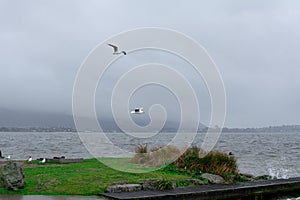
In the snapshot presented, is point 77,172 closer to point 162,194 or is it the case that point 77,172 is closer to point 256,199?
point 162,194

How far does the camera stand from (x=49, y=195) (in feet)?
44.4

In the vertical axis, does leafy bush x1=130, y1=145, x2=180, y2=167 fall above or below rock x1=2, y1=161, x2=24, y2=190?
above

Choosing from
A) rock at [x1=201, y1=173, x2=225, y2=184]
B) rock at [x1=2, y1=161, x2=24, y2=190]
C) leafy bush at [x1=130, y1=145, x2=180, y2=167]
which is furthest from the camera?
leafy bush at [x1=130, y1=145, x2=180, y2=167]

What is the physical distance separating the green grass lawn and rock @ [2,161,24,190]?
0.65ft

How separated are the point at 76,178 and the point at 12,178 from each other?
7.52 feet

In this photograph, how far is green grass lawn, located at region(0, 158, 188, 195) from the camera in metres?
14.1

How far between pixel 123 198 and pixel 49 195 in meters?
2.36

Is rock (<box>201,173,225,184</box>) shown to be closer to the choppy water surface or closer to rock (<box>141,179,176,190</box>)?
rock (<box>141,179,176,190</box>)

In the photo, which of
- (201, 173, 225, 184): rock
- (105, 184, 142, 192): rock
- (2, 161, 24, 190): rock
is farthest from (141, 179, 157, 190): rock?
(2, 161, 24, 190): rock

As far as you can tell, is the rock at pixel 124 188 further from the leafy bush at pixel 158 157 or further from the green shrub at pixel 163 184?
the leafy bush at pixel 158 157

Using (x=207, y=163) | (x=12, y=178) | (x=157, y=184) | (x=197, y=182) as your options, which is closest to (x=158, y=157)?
(x=207, y=163)

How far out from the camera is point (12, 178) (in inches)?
555

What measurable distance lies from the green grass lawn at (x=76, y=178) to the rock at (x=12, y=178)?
197 mm

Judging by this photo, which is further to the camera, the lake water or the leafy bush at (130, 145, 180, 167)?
the lake water
